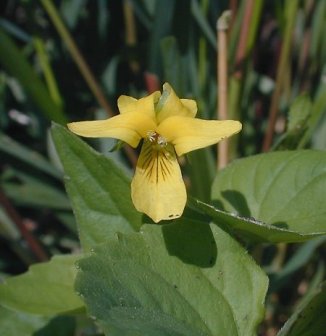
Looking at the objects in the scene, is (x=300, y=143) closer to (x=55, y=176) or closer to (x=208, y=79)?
(x=208, y=79)

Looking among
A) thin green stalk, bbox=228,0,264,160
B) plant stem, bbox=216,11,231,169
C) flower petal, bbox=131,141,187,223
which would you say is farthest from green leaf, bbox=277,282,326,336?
thin green stalk, bbox=228,0,264,160

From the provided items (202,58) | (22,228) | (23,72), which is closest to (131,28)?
(202,58)

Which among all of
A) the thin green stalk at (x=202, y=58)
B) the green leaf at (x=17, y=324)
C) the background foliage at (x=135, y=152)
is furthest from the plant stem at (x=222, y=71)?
the green leaf at (x=17, y=324)

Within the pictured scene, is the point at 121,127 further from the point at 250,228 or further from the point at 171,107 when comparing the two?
the point at 250,228

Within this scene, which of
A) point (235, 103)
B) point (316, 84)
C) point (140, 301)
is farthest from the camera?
point (316, 84)

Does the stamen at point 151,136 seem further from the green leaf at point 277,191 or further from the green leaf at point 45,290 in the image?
the green leaf at point 45,290

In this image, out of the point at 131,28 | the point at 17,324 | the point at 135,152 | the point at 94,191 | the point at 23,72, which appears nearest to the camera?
the point at 94,191

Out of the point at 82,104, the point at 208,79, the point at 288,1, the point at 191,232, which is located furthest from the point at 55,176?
the point at 191,232
